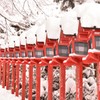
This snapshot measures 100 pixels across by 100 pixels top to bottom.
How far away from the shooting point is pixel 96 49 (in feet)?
26.0

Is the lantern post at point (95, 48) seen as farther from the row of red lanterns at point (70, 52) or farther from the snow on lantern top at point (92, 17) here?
the snow on lantern top at point (92, 17)

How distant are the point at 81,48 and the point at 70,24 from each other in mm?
784

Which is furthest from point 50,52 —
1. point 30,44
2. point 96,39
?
point 96,39

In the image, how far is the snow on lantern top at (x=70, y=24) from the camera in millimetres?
9398

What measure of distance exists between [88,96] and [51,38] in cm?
745

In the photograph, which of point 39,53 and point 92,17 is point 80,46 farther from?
point 39,53

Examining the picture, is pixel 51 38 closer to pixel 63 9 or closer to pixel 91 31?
pixel 91 31

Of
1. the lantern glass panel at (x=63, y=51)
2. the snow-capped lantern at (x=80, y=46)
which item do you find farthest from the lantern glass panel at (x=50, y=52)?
the snow-capped lantern at (x=80, y=46)

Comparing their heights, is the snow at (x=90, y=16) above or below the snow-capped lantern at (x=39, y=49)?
above

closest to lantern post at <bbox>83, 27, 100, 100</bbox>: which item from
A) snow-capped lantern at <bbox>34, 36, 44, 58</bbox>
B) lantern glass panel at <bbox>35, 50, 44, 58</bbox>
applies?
snow-capped lantern at <bbox>34, 36, 44, 58</bbox>

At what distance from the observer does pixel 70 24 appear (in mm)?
9438

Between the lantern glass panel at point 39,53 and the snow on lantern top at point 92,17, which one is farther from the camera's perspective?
the lantern glass panel at point 39,53

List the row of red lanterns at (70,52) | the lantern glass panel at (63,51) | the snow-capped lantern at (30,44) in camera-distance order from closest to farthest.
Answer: the row of red lanterns at (70,52) < the lantern glass panel at (63,51) < the snow-capped lantern at (30,44)

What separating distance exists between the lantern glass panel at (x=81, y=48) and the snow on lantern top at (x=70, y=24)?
0.38 metres
